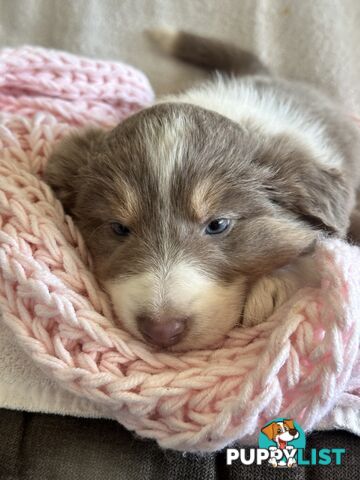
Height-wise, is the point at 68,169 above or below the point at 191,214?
below

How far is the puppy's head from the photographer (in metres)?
1.77

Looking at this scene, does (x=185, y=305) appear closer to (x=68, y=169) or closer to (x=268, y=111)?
(x=68, y=169)

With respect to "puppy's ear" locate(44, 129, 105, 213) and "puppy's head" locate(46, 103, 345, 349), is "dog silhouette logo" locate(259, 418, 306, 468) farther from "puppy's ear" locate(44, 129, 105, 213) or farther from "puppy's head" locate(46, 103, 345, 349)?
"puppy's ear" locate(44, 129, 105, 213)

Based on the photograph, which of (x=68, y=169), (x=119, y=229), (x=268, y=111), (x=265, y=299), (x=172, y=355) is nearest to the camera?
(x=172, y=355)

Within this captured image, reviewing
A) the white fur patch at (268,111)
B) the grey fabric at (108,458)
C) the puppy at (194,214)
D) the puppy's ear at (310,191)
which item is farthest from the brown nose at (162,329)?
the white fur patch at (268,111)

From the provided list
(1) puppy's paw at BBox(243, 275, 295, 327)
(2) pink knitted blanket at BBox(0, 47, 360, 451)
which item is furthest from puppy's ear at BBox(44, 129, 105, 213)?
(1) puppy's paw at BBox(243, 275, 295, 327)


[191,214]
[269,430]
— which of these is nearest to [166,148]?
[191,214]

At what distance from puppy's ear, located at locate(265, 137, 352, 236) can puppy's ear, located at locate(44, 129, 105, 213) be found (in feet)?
2.27

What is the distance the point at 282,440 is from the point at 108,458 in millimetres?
Result: 551

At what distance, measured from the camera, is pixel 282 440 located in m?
1.68

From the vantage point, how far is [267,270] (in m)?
1.97

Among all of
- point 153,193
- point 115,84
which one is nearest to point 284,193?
point 153,193

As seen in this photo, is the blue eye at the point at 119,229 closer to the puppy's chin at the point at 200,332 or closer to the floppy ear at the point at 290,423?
the puppy's chin at the point at 200,332

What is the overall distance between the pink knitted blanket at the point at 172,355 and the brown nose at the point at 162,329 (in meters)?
0.05
